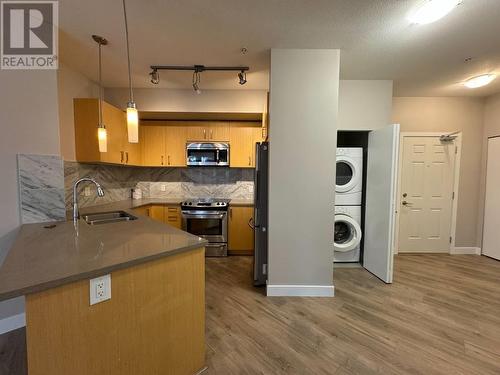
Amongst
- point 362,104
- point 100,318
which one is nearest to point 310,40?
point 362,104

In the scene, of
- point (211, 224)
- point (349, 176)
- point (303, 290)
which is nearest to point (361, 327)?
point (303, 290)

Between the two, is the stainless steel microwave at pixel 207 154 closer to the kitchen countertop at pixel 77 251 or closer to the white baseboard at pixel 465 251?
the kitchen countertop at pixel 77 251

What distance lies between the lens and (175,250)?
1.31 meters

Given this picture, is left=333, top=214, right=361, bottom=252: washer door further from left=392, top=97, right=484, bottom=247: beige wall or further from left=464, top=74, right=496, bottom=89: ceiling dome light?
left=464, top=74, right=496, bottom=89: ceiling dome light

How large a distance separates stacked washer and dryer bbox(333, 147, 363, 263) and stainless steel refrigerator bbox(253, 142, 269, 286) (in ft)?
3.99

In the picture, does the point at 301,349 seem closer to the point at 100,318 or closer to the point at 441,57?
the point at 100,318

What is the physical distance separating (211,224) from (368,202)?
7.87 feet

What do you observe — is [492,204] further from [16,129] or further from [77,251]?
[16,129]

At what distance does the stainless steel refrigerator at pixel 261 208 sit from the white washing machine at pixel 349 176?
4.21ft

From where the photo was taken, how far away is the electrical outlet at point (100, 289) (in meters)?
1.06

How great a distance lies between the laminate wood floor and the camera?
5.33 ft

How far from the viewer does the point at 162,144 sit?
3902 mm

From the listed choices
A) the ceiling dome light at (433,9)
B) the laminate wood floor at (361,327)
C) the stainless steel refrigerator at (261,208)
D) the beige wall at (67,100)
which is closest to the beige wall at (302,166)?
the stainless steel refrigerator at (261,208)

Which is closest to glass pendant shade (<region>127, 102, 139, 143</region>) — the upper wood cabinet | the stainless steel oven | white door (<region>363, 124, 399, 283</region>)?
the upper wood cabinet
